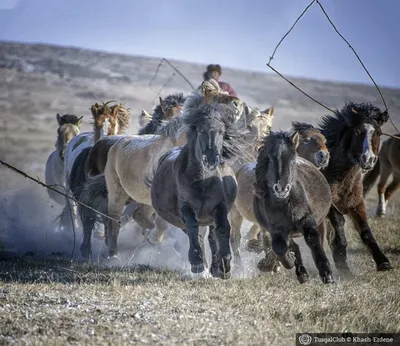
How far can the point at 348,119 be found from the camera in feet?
33.9

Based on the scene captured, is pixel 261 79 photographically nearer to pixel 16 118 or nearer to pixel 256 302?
pixel 16 118

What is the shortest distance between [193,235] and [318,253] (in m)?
1.21

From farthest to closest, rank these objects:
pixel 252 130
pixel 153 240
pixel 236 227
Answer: pixel 252 130
pixel 153 240
pixel 236 227

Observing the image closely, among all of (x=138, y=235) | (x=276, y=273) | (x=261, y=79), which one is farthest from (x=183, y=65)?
(x=276, y=273)

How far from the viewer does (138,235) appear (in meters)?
14.1

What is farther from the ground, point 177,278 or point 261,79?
point 261,79

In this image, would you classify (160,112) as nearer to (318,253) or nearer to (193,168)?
(193,168)

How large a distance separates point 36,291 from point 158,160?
3060 mm

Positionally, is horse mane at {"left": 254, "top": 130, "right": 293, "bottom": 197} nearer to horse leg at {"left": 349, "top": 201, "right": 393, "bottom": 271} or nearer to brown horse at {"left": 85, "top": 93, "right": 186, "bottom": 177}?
horse leg at {"left": 349, "top": 201, "right": 393, "bottom": 271}

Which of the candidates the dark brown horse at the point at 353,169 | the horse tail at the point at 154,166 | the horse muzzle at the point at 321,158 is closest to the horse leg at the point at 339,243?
the dark brown horse at the point at 353,169

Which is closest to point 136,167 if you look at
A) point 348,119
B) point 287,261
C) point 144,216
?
point 144,216

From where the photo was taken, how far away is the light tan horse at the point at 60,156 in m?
15.9

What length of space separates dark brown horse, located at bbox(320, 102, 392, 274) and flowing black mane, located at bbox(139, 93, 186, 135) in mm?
2640

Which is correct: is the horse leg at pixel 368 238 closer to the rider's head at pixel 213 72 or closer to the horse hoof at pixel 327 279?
the horse hoof at pixel 327 279
